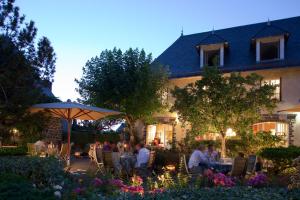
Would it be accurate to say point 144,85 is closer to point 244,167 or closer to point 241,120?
point 241,120

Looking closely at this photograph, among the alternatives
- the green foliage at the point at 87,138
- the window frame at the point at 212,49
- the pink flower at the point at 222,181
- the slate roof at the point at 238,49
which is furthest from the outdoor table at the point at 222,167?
the green foliage at the point at 87,138

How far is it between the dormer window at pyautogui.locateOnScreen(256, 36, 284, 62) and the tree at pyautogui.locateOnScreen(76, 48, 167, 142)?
4945mm

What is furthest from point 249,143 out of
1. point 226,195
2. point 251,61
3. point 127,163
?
point 226,195

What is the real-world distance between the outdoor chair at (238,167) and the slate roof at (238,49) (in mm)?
9747

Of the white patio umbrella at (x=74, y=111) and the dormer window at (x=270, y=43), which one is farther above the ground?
the dormer window at (x=270, y=43)

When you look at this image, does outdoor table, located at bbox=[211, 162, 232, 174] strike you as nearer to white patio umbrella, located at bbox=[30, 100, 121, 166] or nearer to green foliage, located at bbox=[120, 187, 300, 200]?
white patio umbrella, located at bbox=[30, 100, 121, 166]

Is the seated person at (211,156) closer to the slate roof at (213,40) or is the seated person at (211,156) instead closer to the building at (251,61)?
the building at (251,61)

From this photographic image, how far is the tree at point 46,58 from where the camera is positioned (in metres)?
17.1

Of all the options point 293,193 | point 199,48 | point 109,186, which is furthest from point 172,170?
point 199,48

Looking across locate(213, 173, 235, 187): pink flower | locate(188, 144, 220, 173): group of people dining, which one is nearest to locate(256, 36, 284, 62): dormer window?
locate(188, 144, 220, 173): group of people dining

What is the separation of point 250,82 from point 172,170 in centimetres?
482

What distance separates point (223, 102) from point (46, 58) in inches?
306

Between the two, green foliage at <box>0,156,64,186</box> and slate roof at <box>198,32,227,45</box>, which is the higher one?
slate roof at <box>198,32,227,45</box>

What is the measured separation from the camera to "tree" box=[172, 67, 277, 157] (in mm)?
15289
